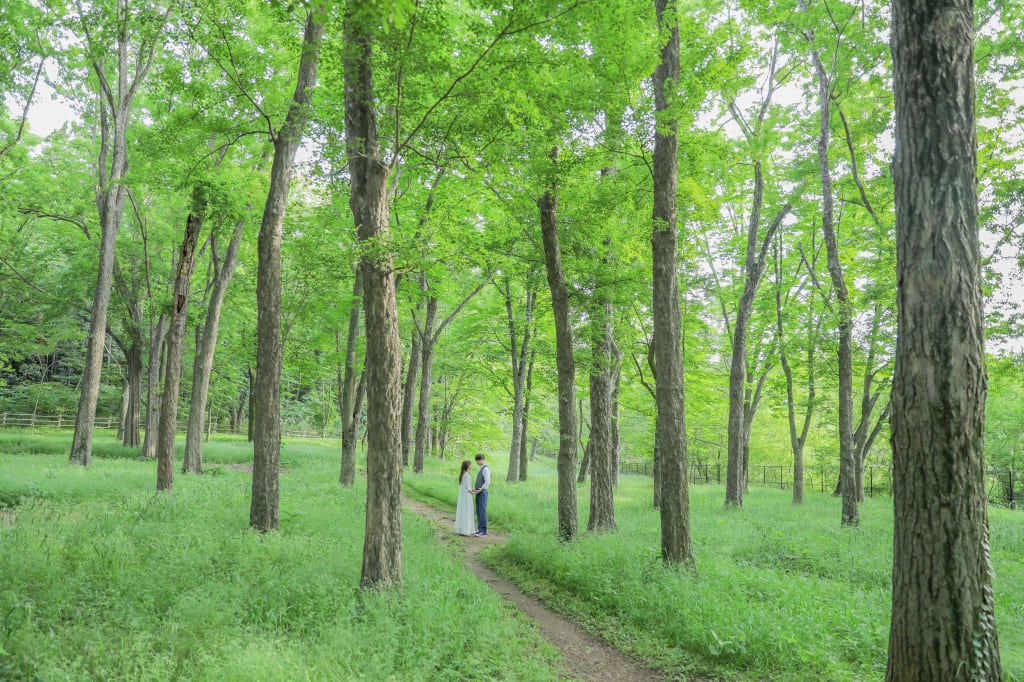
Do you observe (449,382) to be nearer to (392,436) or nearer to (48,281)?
(48,281)

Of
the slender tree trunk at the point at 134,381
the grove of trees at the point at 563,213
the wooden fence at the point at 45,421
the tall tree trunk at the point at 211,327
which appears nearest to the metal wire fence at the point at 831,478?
the grove of trees at the point at 563,213

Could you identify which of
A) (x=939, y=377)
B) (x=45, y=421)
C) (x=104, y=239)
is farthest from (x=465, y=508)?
(x=45, y=421)

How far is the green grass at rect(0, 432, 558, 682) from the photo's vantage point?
4.28m

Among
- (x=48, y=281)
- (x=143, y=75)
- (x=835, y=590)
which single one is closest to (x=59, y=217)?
(x=143, y=75)

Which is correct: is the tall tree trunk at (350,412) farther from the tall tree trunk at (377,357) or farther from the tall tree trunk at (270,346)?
the tall tree trunk at (377,357)

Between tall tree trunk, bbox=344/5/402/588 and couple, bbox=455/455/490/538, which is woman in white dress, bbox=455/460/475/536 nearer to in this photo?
couple, bbox=455/455/490/538

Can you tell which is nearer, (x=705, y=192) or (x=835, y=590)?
(x=835, y=590)

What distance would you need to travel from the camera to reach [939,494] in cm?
375

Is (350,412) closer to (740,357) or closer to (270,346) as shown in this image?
(270,346)

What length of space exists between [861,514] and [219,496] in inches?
683

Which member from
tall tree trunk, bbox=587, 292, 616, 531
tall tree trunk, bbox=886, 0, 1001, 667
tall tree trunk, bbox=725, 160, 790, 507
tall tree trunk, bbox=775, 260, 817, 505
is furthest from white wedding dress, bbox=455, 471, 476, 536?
tall tree trunk, bbox=775, 260, 817, 505

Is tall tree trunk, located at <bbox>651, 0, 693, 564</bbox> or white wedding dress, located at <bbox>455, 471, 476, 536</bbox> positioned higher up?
tall tree trunk, located at <bbox>651, 0, 693, 564</bbox>

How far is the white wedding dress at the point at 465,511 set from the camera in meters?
12.1

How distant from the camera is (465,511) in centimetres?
1219
